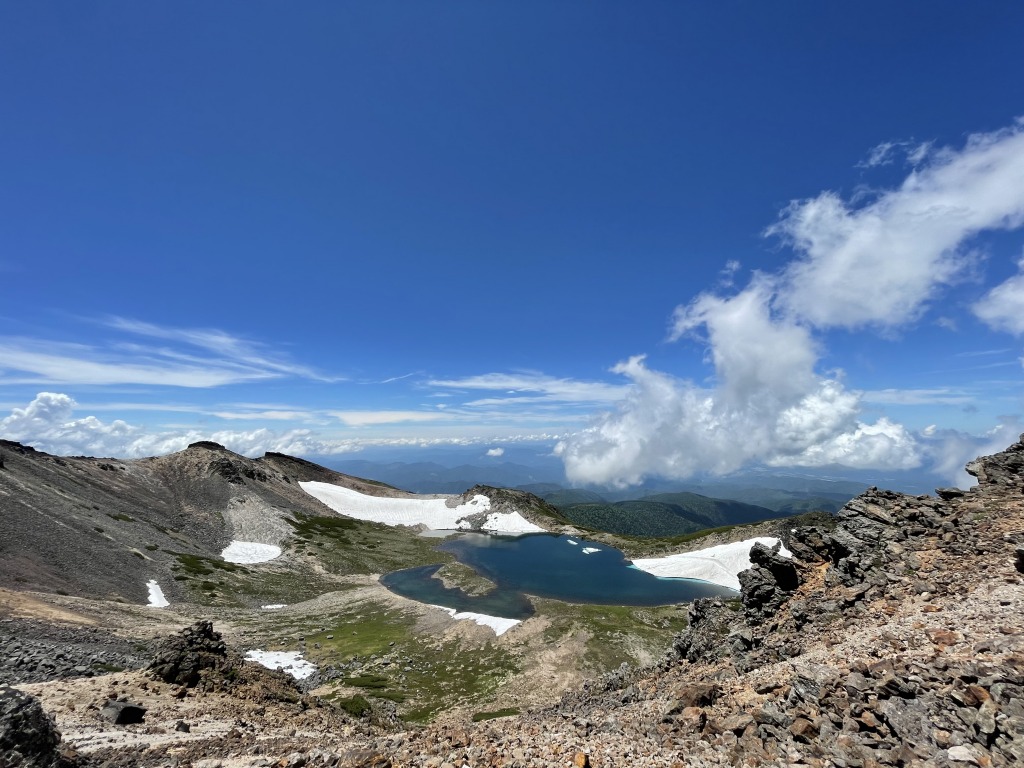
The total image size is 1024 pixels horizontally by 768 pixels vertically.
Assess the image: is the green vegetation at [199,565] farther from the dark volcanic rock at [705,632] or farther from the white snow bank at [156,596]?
the dark volcanic rock at [705,632]

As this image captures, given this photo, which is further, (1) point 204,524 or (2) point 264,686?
(1) point 204,524

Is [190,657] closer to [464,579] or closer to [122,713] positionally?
[122,713]

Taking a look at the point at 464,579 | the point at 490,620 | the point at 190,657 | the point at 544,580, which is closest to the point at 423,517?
the point at 464,579

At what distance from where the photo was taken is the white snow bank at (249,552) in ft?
370

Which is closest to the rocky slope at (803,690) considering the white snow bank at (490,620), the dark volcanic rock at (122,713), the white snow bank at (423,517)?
the dark volcanic rock at (122,713)

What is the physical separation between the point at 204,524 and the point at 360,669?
10232 centimetres

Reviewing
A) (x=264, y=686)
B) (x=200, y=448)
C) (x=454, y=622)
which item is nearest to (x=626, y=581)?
(x=454, y=622)

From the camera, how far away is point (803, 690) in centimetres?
1488

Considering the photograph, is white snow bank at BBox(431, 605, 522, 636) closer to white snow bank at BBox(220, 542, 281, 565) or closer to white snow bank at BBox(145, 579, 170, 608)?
white snow bank at BBox(145, 579, 170, 608)

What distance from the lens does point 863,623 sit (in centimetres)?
1930

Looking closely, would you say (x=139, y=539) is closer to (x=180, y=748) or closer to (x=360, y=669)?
(x=360, y=669)

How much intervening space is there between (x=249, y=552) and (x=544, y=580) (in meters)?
80.9

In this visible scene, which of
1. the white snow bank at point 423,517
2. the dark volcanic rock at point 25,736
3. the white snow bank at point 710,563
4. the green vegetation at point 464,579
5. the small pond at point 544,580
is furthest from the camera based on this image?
the white snow bank at point 423,517

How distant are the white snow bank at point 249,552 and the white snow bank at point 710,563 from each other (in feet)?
354
